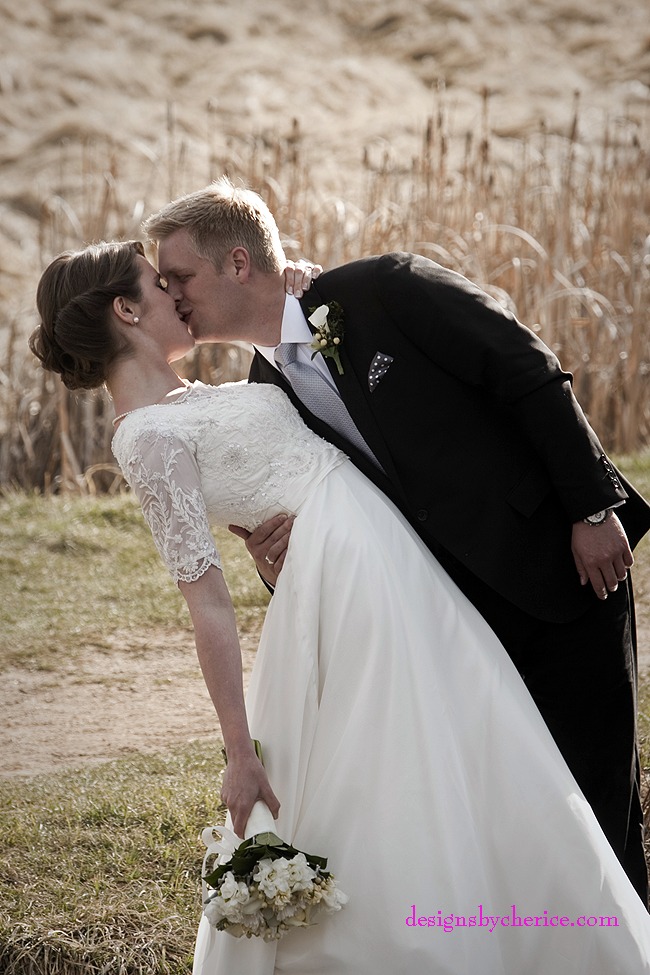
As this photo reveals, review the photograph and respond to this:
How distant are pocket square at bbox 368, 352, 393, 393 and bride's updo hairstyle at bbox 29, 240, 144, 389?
0.60 metres

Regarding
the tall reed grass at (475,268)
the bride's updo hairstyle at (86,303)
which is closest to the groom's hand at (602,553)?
the bride's updo hairstyle at (86,303)

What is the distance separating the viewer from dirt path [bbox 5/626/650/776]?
4.61 metres

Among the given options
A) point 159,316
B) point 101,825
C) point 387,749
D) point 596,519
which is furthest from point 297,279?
point 101,825

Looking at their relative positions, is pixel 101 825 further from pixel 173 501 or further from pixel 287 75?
pixel 287 75

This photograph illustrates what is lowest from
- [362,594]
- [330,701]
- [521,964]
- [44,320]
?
[521,964]

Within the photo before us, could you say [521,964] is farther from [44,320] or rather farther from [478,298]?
[44,320]

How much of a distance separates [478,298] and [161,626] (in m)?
3.56

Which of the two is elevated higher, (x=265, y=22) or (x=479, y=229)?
(x=265, y=22)

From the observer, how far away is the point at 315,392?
9.60ft

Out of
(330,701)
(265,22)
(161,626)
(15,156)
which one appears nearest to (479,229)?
(161,626)

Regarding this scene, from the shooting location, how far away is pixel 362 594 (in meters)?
2.53

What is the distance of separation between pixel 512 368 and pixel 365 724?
0.86 metres

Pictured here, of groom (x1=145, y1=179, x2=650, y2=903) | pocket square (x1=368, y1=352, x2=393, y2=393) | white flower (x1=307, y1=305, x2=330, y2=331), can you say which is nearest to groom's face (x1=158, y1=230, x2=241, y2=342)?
groom (x1=145, y1=179, x2=650, y2=903)

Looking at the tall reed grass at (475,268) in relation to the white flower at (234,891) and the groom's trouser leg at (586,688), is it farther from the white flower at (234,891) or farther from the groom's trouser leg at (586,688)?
the white flower at (234,891)
